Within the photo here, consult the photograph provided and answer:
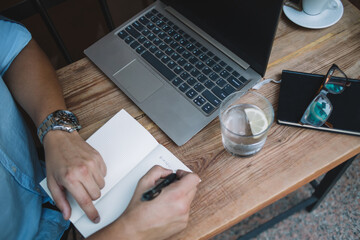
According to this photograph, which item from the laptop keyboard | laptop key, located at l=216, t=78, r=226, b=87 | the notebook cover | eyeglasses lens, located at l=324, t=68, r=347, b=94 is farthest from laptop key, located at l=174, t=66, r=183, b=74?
eyeglasses lens, located at l=324, t=68, r=347, b=94

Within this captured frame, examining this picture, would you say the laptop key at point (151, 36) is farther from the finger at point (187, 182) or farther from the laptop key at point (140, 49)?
the finger at point (187, 182)

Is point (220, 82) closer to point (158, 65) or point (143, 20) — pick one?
point (158, 65)

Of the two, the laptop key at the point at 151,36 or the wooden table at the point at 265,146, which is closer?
the wooden table at the point at 265,146

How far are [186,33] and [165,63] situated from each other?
0.11m

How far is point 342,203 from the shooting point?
137cm

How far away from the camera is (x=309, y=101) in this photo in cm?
73

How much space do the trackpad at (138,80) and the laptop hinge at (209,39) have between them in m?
0.17

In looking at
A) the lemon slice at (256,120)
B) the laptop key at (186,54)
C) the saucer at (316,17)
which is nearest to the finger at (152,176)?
the lemon slice at (256,120)

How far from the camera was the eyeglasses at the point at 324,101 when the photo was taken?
70cm

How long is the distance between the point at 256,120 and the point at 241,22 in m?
0.23

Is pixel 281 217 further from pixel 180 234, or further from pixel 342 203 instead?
pixel 180 234

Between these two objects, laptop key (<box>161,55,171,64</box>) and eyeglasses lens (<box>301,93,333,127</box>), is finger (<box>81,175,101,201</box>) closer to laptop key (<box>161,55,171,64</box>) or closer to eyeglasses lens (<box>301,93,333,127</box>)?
laptop key (<box>161,55,171,64</box>)

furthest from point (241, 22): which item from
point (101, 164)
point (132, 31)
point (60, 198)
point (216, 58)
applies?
point (60, 198)

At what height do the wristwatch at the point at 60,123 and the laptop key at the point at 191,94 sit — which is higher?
the wristwatch at the point at 60,123
